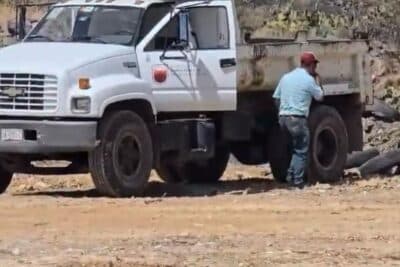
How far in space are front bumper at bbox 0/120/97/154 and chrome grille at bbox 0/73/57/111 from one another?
18 cm

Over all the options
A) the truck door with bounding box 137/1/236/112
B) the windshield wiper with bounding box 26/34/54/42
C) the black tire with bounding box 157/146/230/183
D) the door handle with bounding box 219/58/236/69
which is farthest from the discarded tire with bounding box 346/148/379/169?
the windshield wiper with bounding box 26/34/54/42

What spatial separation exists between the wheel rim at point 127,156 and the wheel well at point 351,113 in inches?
151

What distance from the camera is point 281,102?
1520cm

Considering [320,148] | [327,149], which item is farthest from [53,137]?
[327,149]

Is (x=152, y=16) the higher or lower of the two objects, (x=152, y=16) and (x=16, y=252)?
the higher

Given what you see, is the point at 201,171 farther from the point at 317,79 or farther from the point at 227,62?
the point at 227,62

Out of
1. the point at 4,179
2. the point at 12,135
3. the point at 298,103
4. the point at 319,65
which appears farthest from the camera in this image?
the point at 319,65

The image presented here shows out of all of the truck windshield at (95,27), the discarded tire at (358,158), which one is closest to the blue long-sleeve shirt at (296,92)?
the truck windshield at (95,27)

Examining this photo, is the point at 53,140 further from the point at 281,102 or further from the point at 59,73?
the point at 281,102

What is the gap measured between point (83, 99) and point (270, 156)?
12.2 ft

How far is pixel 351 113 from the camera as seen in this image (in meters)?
17.3

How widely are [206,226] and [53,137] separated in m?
2.53

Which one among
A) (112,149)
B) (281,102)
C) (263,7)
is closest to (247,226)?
(112,149)

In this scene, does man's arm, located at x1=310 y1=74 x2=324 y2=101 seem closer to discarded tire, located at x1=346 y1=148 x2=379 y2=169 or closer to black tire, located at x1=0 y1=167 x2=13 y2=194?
discarded tire, located at x1=346 y1=148 x2=379 y2=169
